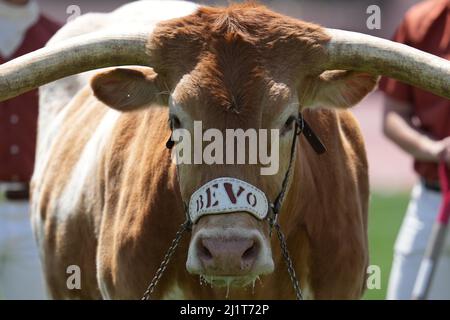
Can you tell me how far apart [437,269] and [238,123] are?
2981 millimetres

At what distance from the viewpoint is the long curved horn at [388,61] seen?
4.75 m

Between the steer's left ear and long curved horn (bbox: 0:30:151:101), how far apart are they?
705 mm

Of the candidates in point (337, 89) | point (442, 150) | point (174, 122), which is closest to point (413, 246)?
point (442, 150)

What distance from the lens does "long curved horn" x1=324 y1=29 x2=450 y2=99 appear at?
475cm

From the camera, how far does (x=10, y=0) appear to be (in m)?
8.14

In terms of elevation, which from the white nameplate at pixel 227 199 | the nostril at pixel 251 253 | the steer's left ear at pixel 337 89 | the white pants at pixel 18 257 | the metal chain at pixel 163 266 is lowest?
the white pants at pixel 18 257

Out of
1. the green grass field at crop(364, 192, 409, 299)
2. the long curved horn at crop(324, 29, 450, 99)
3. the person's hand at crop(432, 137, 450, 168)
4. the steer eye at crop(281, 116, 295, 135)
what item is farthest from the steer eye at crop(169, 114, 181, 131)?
the green grass field at crop(364, 192, 409, 299)

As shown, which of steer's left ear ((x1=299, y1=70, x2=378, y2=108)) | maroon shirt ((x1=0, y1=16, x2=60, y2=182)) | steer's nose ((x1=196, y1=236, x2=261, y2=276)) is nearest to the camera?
steer's nose ((x1=196, y1=236, x2=261, y2=276))

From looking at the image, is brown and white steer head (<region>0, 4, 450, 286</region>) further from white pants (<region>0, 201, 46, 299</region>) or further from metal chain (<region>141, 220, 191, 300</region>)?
white pants (<region>0, 201, 46, 299</region>)

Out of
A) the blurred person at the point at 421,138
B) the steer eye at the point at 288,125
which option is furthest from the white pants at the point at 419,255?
the steer eye at the point at 288,125

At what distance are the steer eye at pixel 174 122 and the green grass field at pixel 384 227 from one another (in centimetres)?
504

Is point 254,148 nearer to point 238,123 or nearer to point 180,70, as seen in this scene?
point 238,123

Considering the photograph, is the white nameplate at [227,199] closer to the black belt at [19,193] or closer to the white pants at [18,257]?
the white pants at [18,257]

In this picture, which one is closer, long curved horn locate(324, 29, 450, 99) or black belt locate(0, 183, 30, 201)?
long curved horn locate(324, 29, 450, 99)
